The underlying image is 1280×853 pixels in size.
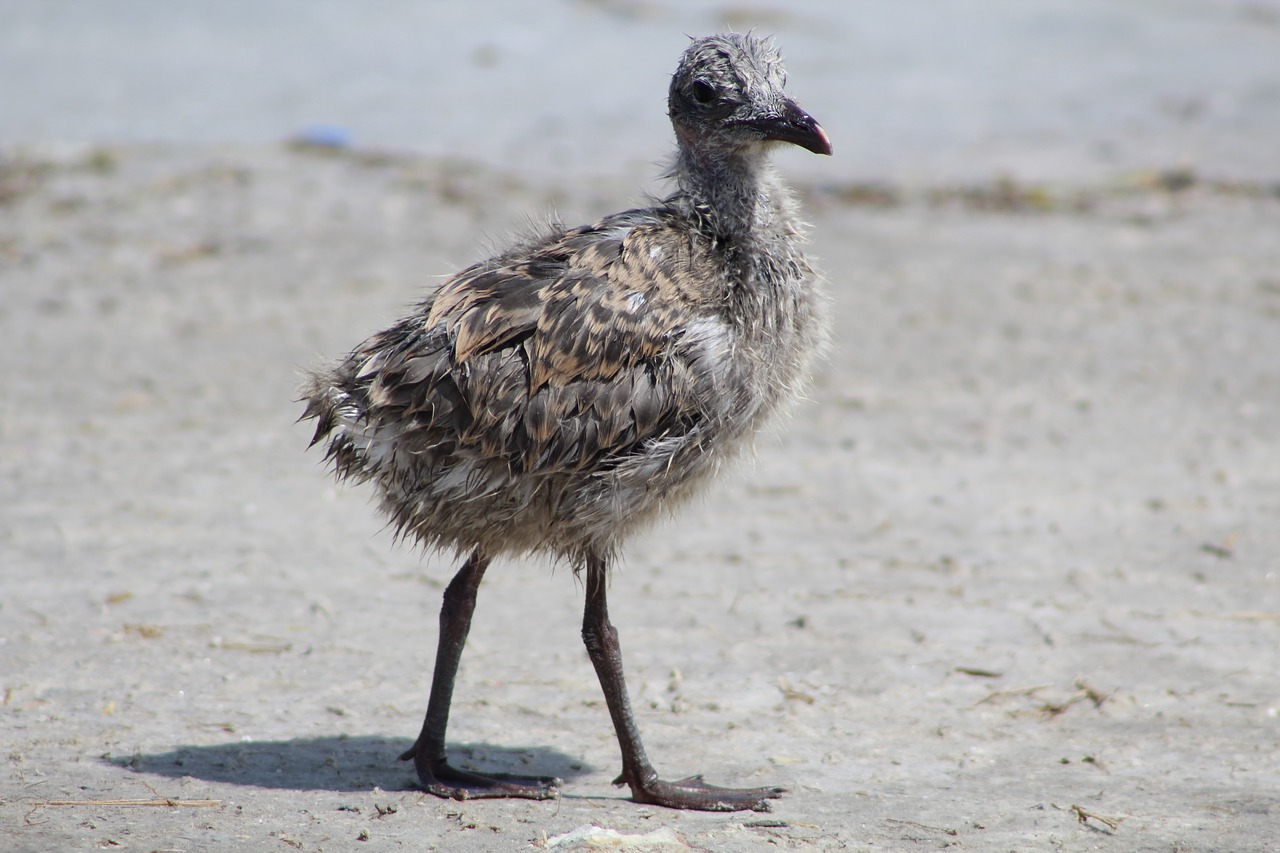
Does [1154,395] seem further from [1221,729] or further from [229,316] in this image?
[229,316]

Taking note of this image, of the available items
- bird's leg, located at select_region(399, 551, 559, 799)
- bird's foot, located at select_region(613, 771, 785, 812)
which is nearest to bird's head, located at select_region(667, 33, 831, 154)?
bird's leg, located at select_region(399, 551, 559, 799)

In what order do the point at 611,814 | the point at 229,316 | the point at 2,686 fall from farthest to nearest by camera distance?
the point at 229,316, the point at 2,686, the point at 611,814

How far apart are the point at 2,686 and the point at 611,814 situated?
7.79ft

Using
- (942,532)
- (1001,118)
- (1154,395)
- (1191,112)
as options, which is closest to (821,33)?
(1001,118)

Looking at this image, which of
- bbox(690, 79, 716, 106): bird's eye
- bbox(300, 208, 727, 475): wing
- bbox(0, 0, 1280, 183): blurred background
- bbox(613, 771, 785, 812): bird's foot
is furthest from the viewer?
bbox(0, 0, 1280, 183): blurred background

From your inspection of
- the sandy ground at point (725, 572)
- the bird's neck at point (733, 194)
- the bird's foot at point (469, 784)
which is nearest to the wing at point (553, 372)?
the bird's neck at point (733, 194)

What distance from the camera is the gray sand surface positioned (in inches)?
178

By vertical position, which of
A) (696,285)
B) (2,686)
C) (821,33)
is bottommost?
(2,686)

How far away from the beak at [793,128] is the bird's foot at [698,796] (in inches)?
84.2

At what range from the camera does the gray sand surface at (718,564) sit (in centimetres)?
453

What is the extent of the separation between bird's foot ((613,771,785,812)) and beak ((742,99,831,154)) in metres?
2.14

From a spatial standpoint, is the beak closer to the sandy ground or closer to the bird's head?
the bird's head

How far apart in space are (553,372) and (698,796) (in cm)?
145

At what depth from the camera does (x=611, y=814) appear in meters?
4.39
